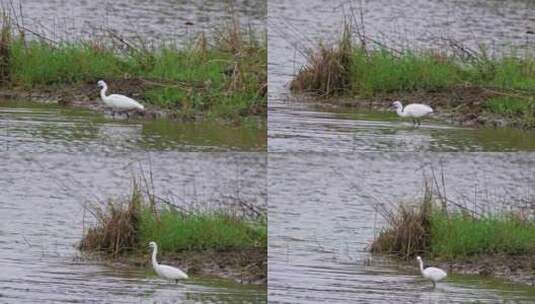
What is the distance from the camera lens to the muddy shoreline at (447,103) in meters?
12.6

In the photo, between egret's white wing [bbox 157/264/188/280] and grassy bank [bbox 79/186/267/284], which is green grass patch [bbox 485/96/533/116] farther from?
egret's white wing [bbox 157/264/188/280]

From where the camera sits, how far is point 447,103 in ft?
42.4

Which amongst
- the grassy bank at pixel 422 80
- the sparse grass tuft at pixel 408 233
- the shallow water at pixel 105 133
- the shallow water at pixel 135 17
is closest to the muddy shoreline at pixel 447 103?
the grassy bank at pixel 422 80

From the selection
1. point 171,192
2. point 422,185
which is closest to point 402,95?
point 422,185

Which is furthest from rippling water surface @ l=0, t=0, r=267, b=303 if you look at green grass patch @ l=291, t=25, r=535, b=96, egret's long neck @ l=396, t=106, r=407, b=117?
egret's long neck @ l=396, t=106, r=407, b=117

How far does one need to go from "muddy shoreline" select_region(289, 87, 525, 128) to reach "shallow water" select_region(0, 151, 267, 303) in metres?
0.76

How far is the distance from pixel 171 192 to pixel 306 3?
4.55m

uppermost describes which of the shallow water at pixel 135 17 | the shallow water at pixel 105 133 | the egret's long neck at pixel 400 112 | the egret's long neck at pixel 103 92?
the shallow water at pixel 135 17

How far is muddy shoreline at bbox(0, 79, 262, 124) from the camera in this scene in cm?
1248

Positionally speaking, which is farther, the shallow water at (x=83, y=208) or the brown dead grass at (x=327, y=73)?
the brown dead grass at (x=327, y=73)

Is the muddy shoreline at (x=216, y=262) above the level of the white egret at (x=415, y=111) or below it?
below

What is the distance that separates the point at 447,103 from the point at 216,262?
92.8 inches

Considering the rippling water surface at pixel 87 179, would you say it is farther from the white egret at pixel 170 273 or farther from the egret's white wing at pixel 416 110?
the egret's white wing at pixel 416 110

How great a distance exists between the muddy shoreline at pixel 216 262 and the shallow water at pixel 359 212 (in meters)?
0.13
